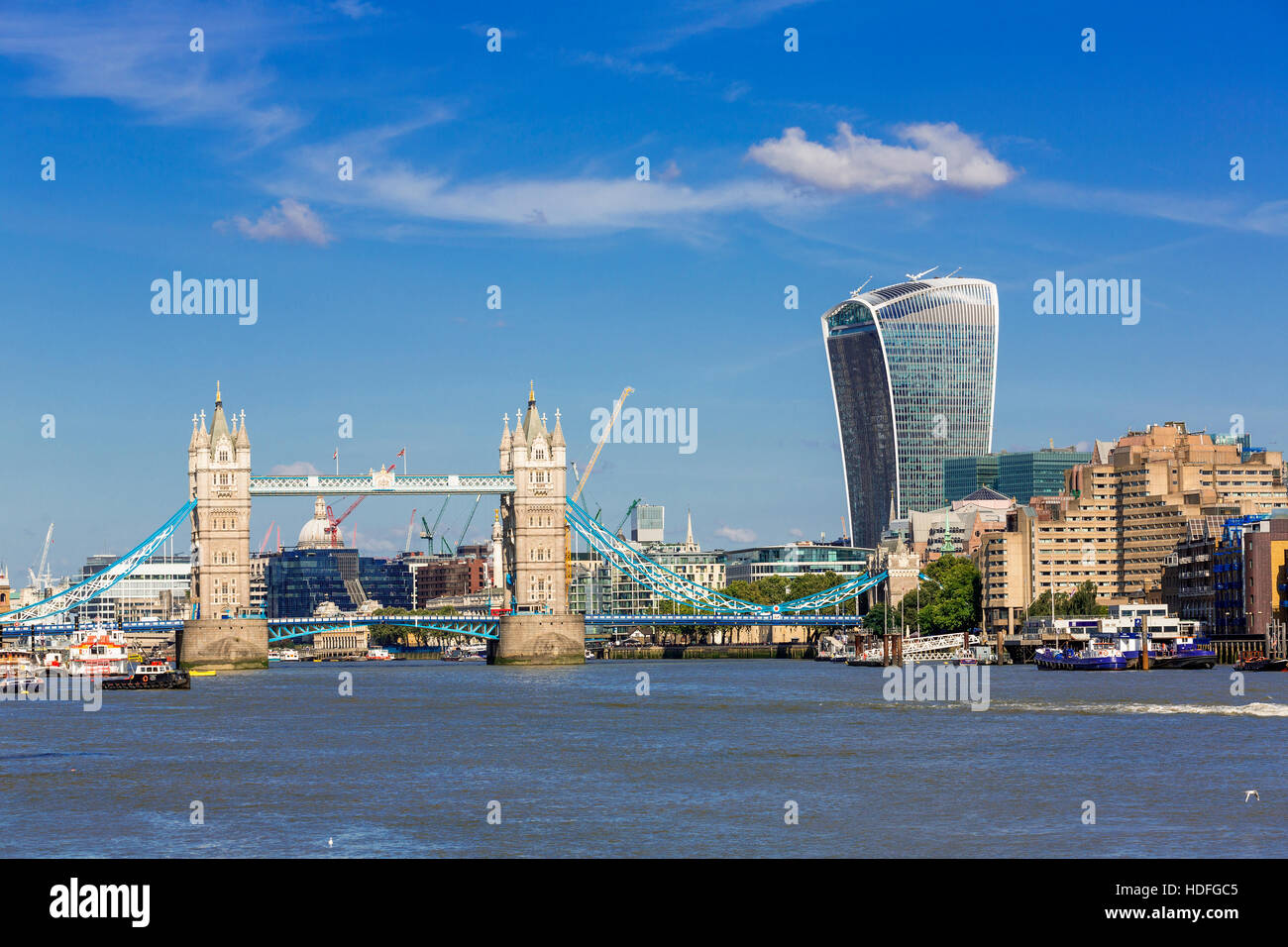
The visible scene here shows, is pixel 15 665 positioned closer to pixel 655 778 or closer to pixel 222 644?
pixel 222 644

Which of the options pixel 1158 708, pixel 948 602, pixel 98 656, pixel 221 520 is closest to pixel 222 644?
pixel 221 520

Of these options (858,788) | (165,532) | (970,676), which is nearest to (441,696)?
(970,676)

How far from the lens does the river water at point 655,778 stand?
27328 mm

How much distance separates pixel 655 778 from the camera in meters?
37.8

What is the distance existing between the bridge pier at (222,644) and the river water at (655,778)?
47587mm

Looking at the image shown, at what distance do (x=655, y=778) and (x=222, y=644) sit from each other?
84208 millimetres

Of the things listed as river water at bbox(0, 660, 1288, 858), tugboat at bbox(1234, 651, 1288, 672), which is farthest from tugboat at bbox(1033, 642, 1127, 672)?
river water at bbox(0, 660, 1288, 858)

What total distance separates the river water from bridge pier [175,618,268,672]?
1873 inches

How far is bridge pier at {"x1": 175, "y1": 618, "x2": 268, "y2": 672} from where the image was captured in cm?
11612

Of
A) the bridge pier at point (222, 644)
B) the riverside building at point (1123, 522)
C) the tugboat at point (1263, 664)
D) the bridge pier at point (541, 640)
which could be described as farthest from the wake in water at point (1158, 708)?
the riverside building at point (1123, 522)

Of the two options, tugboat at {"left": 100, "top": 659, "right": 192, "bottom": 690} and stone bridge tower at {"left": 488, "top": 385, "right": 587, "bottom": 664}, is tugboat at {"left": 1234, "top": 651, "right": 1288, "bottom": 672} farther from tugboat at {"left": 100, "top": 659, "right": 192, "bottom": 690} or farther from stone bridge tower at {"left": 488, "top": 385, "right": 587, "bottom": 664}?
tugboat at {"left": 100, "top": 659, "right": 192, "bottom": 690}

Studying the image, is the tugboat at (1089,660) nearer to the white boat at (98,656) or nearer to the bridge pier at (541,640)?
the bridge pier at (541,640)

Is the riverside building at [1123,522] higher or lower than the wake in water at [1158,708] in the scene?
higher
